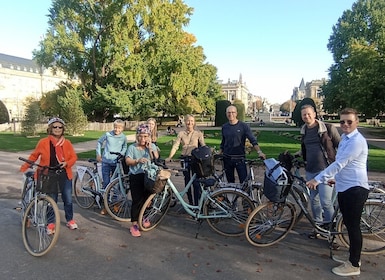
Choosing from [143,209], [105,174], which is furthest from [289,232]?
[105,174]

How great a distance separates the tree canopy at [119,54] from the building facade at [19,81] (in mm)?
67136

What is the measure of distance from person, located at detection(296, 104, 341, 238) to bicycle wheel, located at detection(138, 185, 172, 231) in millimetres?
2151

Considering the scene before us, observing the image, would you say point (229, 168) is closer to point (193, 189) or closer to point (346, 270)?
point (193, 189)

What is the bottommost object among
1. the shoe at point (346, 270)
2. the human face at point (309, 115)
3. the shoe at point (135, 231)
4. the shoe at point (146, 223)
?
the shoe at point (346, 270)

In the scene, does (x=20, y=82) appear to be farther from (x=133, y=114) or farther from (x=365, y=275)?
(x=365, y=275)

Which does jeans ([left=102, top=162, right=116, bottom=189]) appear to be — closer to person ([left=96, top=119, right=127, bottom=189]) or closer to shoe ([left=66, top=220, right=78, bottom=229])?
person ([left=96, top=119, right=127, bottom=189])

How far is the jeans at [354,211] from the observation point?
3658 millimetres

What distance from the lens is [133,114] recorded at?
1438 inches

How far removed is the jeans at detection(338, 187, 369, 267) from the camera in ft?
12.0

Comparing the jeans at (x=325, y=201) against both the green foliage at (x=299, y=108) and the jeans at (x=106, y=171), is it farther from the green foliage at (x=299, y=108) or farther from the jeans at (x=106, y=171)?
the green foliage at (x=299, y=108)

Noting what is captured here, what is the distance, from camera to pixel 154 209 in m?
5.20

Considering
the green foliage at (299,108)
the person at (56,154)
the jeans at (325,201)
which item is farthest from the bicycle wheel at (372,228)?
the green foliage at (299,108)

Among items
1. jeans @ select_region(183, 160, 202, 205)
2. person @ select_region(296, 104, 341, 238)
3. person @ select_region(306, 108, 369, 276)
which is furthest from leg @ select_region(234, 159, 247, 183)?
person @ select_region(306, 108, 369, 276)

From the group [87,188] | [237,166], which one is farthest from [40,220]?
[237,166]
